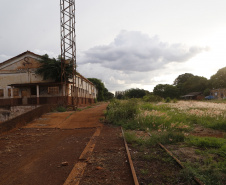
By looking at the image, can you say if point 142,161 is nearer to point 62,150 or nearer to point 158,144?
point 158,144

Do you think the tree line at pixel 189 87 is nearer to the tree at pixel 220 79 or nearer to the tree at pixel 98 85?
the tree at pixel 220 79

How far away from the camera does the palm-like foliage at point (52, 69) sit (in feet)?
76.3

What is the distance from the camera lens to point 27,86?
80.2 ft

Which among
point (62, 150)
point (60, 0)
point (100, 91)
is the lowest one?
point (62, 150)

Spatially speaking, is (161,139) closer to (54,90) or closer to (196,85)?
(54,90)

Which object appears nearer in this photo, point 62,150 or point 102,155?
point 102,155

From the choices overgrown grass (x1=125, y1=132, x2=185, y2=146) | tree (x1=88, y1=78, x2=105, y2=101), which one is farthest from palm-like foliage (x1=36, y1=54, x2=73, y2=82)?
tree (x1=88, y1=78, x2=105, y2=101)

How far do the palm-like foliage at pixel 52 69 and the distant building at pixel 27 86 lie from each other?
0.78 metres

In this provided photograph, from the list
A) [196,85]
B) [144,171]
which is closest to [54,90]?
[144,171]

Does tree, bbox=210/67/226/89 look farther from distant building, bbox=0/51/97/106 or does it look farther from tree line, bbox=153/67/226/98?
distant building, bbox=0/51/97/106

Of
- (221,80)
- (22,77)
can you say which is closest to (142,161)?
(22,77)

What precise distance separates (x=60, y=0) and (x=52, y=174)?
72.7 feet

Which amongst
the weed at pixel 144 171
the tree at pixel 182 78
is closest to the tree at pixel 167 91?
the tree at pixel 182 78

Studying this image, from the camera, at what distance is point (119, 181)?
3648 millimetres
